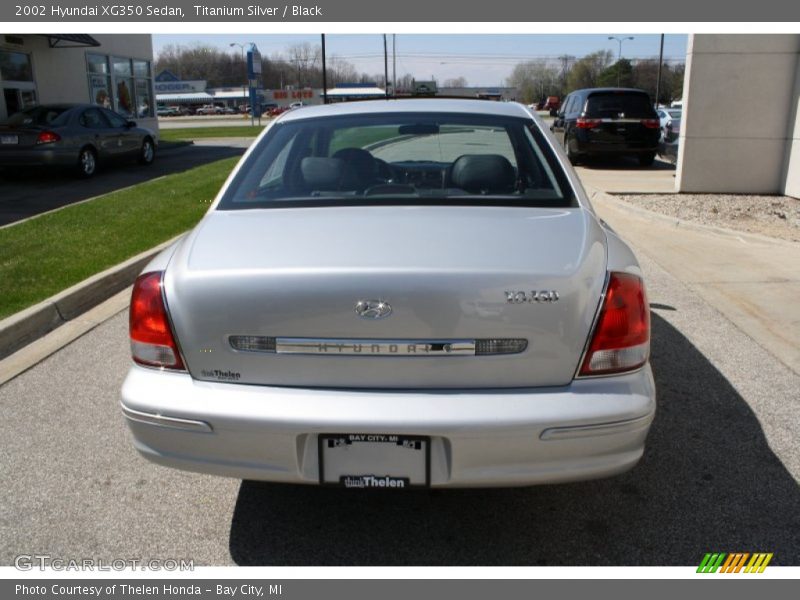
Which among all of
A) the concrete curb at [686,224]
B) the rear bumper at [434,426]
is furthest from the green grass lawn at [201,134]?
the rear bumper at [434,426]

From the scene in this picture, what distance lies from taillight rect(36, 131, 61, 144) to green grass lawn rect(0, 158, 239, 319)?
8.00 ft

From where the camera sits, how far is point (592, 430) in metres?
2.48

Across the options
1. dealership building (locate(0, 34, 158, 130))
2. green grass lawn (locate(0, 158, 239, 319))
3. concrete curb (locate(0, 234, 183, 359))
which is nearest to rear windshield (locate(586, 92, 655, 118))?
green grass lawn (locate(0, 158, 239, 319))

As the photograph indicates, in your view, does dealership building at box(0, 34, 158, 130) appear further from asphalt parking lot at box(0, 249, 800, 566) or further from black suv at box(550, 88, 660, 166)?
asphalt parking lot at box(0, 249, 800, 566)

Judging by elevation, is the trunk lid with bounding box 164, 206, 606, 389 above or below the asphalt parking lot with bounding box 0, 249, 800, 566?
above

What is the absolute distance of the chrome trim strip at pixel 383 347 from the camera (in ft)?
8.12

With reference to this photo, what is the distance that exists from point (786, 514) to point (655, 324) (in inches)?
99.5

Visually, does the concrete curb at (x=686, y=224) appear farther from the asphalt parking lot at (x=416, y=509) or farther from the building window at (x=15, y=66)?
the building window at (x=15, y=66)

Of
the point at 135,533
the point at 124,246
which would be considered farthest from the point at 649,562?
the point at 124,246

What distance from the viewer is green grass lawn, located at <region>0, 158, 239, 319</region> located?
6.21 m

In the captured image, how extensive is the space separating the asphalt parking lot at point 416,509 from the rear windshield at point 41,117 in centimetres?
1169

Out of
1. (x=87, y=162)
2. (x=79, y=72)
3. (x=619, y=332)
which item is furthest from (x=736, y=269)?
(x=79, y=72)

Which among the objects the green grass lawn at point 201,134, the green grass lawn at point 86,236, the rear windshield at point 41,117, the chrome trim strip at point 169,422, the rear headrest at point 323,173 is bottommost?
the green grass lawn at point 201,134

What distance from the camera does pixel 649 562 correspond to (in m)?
2.74
